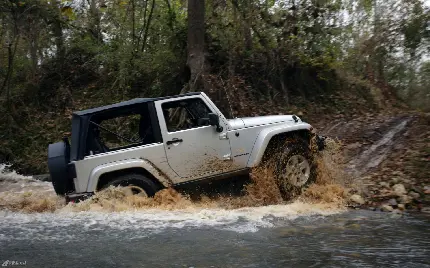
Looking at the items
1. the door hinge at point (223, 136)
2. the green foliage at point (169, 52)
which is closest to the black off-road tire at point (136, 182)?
the door hinge at point (223, 136)

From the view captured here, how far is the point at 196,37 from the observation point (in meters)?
12.8

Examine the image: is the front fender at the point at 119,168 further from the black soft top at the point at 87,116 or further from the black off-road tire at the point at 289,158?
the black off-road tire at the point at 289,158

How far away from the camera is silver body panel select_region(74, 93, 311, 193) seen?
253 inches

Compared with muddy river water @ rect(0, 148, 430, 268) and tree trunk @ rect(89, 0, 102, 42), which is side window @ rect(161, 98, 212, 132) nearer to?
muddy river water @ rect(0, 148, 430, 268)

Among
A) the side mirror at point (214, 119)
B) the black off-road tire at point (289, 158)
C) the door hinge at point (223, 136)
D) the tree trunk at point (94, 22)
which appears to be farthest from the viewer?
the tree trunk at point (94, 22)

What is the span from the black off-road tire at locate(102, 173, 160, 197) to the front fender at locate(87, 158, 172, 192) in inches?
5.2

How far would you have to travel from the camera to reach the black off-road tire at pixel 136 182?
642cm

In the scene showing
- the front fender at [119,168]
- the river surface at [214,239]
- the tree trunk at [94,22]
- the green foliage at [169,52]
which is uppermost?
the tree trunk at [94,22]

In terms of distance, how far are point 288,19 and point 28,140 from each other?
26.9 ft

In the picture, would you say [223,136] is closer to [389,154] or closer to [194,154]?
[194,154]

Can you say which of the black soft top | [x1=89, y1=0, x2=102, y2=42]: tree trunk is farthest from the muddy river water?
[x1=89, y1=0, x2=102, y2=42]: tree trunk

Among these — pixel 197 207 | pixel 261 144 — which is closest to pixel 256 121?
pixel 261 144

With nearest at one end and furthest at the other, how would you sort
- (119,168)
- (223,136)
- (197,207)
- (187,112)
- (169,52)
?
(119,168)
(197,207)
(223,136)
(187,112)
(169,52)

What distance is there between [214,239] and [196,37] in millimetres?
8646
